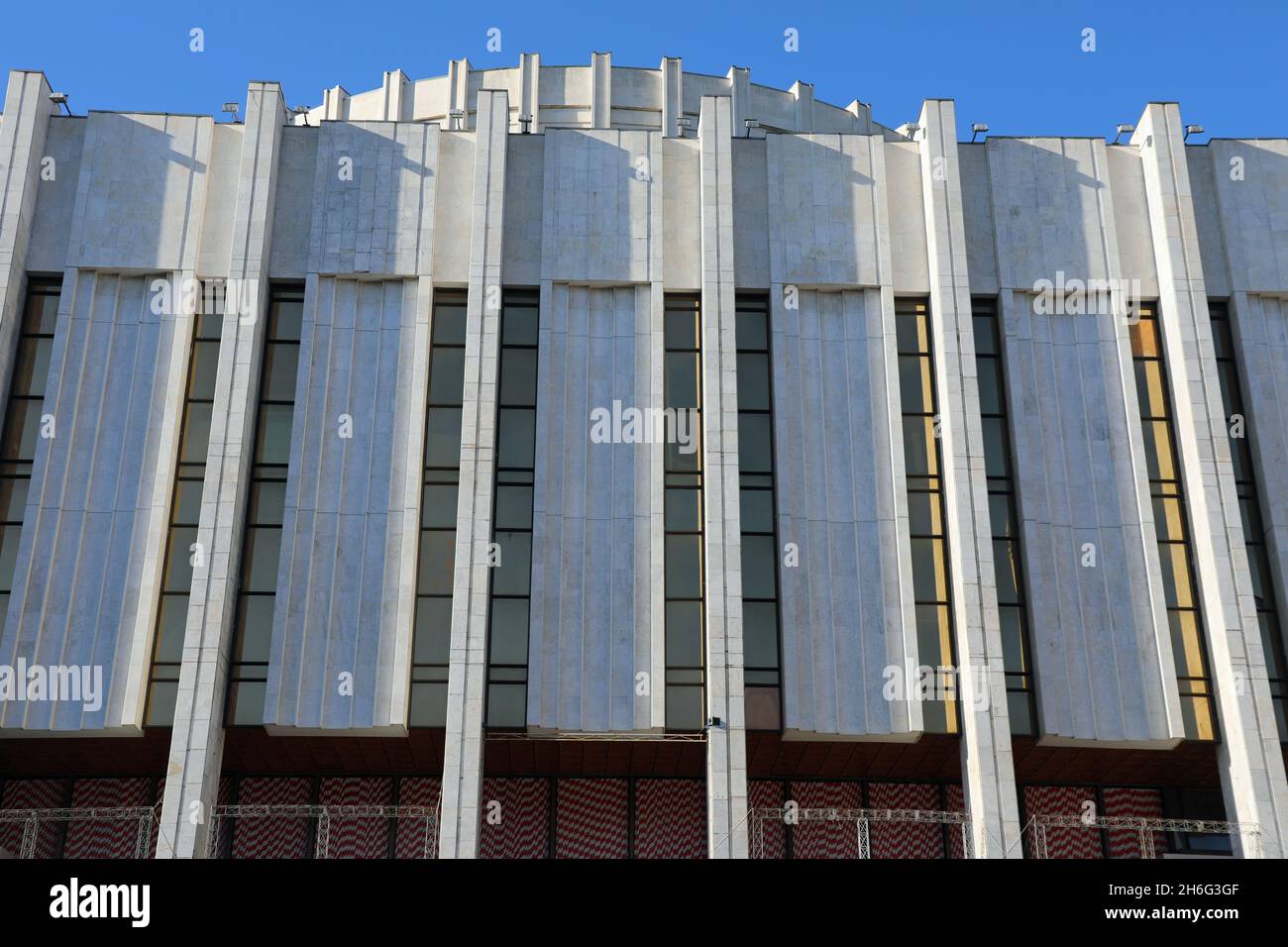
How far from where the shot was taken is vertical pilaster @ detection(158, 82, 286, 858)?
Result: 36.0 meters

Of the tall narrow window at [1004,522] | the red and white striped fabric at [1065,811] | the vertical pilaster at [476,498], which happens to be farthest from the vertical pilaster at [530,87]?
the red and white striped fabric at [1065,811]

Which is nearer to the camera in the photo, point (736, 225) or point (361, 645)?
point (361, 645)

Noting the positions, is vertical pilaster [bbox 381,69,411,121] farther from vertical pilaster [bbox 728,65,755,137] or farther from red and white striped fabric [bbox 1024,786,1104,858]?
red and white striped fabric [bbox 1024,786,1104,858]

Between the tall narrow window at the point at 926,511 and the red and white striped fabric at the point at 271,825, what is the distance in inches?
703

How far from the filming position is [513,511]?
4034cm

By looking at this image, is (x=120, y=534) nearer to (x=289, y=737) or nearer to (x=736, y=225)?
(x=289, y=737)

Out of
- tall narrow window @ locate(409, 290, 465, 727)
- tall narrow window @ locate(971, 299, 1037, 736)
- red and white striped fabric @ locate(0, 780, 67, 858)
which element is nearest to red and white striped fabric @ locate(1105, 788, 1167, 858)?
Answer: tall narrow window @ locate(971, 299, 1037, 736)

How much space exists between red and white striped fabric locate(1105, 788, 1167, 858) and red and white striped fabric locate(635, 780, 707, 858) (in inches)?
469

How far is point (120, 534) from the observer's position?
1544 inches

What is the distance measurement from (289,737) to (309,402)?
9.33m

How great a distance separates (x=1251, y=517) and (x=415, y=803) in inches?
995
